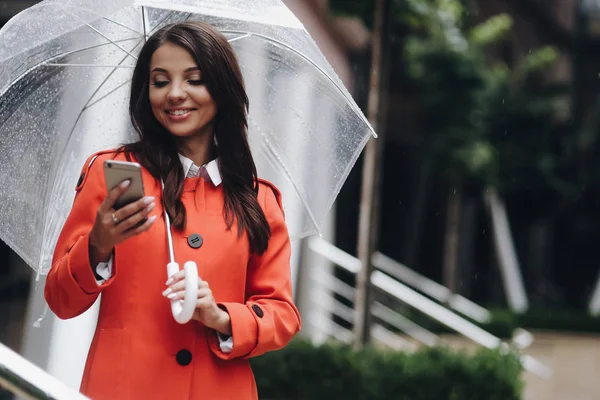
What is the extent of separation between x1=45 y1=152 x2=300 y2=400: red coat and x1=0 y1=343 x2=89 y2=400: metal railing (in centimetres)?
33

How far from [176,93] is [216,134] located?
8.4 inches

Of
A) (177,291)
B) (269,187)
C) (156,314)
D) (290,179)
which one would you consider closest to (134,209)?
(177,291)

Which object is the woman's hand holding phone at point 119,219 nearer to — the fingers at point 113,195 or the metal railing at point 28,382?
the fingers at point 113,195

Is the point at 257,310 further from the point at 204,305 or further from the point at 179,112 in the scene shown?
the point at 179,112

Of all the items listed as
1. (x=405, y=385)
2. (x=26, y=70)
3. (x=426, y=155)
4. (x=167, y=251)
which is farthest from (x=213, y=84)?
(x=426, y=155)

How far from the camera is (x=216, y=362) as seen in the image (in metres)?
2.38

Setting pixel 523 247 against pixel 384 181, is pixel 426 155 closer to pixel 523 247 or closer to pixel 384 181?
pixel 384 181

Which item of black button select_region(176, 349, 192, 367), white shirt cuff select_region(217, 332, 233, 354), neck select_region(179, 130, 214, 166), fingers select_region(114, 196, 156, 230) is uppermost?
fingers select_region(114, 196, 156, 230)

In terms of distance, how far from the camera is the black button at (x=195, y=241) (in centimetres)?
235

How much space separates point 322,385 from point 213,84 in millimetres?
4033

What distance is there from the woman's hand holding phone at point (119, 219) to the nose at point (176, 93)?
1.14ft

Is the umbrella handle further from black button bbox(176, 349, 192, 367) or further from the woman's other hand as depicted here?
black button bbox(176, 349, 192, 367)

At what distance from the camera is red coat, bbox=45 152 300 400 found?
7.55 feet

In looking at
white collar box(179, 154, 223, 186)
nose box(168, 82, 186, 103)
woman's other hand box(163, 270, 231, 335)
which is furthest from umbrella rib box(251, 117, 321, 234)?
woman's other hand box(163, 270, 231, 335)
